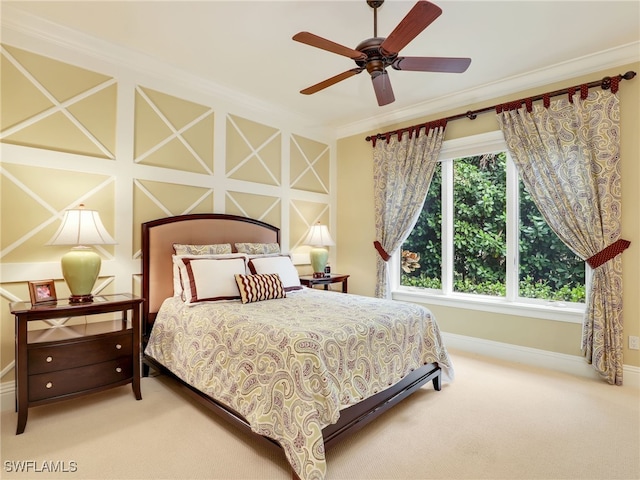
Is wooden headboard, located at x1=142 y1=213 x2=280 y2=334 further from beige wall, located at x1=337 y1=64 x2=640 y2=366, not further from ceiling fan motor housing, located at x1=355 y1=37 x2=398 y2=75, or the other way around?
ceiling fan motor housing, located at x1=355 y1=37 x2=398 y2=75

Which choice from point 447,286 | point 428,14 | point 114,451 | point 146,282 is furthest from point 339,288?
point 428,14

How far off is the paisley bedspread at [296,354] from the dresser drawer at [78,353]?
0.35 m

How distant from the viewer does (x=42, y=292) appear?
2453 mm

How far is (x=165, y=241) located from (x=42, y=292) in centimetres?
102

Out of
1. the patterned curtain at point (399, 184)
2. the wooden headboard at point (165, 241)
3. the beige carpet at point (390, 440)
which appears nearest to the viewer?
the beige carpet at point (390, 440)

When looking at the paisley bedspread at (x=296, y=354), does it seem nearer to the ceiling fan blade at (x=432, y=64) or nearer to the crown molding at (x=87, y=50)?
the ceiling fan blade at (x=432, y=64)

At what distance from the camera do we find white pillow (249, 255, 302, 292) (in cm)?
337

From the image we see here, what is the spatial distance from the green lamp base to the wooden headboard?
607 millimetres

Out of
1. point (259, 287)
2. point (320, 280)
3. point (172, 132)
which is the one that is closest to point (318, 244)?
point (320, 280)

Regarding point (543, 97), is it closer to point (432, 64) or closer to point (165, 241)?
point (432, 64)

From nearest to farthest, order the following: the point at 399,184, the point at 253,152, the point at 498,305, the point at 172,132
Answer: the point at 172,132, the point at 498,305, the point at 253,152, the point at 399,184

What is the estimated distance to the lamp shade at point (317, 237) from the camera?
14.5 ft

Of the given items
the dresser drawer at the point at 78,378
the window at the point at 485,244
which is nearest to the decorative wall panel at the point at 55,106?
the dresser drawer at the point at 78,378

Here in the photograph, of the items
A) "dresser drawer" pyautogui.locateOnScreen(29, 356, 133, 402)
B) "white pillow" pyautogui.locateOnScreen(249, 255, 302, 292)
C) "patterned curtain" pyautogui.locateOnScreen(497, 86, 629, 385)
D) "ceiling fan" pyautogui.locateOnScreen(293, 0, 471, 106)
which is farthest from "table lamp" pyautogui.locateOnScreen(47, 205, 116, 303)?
"patterned curtain" pyautogui.locateOnScreen(497, 86, 629, 385)
